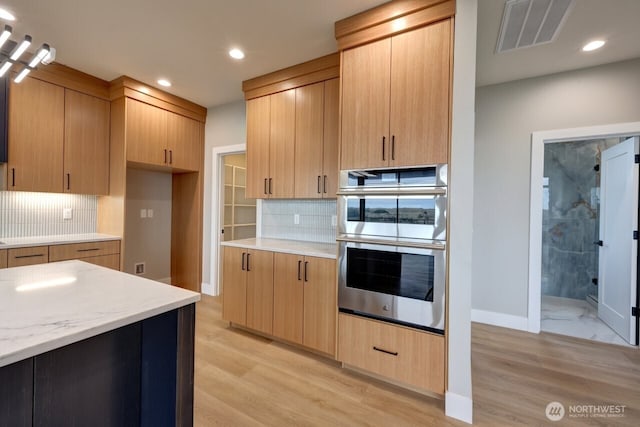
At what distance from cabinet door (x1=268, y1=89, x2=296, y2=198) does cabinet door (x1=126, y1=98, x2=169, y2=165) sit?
1615 mm

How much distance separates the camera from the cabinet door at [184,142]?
3635 millimetres

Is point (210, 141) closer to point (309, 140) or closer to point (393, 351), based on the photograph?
point (309, 140)

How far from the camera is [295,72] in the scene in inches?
110

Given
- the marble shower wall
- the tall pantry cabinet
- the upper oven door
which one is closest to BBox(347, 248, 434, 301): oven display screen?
the upper oven door

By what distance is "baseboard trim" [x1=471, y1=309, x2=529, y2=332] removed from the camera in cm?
292

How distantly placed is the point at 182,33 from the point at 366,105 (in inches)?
67.0

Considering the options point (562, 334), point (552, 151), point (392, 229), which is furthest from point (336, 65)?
point (552, 151)

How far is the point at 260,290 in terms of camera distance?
8.69 feet

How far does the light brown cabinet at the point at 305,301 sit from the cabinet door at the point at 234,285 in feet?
1.32

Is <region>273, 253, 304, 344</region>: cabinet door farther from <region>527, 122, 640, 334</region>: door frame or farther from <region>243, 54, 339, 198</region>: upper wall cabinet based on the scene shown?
<region>527, 122, 640, 334</region>: door frame

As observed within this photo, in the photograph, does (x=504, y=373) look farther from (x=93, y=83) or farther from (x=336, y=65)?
(x=93, y=83)

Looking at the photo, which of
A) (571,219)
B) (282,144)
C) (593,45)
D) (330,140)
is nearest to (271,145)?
(282,144)

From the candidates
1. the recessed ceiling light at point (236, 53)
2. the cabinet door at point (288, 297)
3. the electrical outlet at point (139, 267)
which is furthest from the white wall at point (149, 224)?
the cabinet door at point (288, 297)

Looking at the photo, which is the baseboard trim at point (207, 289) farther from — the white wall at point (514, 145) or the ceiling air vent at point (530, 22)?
the ceiling air vent at point (530, 22)
